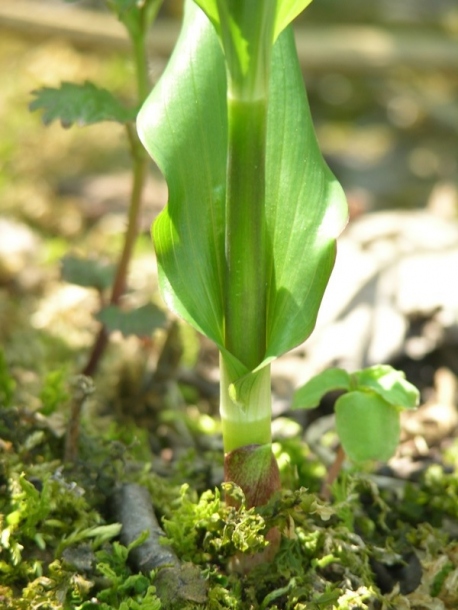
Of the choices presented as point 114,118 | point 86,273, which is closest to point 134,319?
point 86,273

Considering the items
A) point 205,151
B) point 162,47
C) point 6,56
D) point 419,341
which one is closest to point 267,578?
point 205,151

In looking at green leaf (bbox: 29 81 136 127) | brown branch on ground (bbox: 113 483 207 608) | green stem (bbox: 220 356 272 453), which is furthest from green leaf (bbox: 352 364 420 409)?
green leaf (bbox: 29 81 136 127)

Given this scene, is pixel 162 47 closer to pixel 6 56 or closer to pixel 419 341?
pixel 6 56

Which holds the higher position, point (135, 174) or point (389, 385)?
point (135, 174)

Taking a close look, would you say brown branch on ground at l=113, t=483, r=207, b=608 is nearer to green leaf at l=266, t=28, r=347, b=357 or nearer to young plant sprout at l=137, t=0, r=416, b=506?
young plant sprout at l=137, t=0, r=416, b=506

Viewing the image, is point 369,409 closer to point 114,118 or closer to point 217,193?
point 217,193

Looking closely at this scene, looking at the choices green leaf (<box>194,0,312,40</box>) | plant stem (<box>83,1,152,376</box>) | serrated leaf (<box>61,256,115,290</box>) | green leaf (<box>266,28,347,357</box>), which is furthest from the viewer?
serrated leaf (<box>61,256,115,290</box>)
